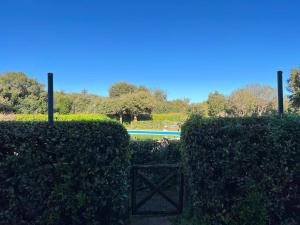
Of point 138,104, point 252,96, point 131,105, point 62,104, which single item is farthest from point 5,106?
point 252,96

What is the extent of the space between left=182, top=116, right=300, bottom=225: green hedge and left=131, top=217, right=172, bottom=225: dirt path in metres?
0.91

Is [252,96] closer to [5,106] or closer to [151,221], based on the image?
[151,221]

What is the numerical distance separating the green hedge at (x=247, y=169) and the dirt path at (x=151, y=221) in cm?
91

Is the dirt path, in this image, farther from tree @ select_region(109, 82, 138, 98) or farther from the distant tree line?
tree @ select_region(109, 82, 138, 98)

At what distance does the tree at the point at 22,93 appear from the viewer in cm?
3247

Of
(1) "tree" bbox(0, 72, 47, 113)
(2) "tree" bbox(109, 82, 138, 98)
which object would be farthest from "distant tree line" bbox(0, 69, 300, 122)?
(2) "tree" bbox(109, 82, 138, 98)

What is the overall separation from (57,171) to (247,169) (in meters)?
2.69

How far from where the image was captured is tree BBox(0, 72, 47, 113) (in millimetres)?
32469

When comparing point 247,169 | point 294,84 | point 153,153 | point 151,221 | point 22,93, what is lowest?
point 151,221

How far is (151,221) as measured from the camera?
4254 mm

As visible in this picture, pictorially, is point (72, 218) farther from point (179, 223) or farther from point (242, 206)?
point (242, 206)

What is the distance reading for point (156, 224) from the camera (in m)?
4.13

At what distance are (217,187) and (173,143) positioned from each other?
9.73 ft

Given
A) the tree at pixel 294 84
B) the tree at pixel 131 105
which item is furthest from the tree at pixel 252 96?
the tree at pixel 131 105
